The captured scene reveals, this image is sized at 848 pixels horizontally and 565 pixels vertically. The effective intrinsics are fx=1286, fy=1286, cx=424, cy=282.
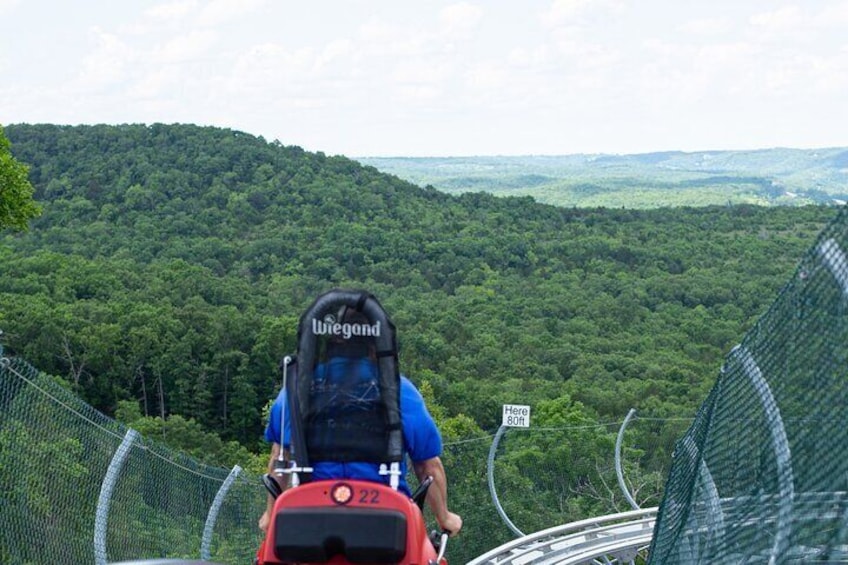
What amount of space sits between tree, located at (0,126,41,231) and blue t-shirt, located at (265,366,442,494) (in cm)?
2245

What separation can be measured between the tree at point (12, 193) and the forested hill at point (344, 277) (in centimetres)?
1566

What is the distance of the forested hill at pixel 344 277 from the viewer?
56.7 metres

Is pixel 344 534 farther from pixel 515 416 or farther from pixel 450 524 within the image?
pixel 515 416

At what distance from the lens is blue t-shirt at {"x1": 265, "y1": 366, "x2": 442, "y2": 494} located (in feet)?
14.4

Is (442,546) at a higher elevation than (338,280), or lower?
higher

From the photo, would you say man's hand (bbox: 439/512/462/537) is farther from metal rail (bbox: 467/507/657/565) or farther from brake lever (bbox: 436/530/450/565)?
metal rail (bbox: 467/507/657/565)

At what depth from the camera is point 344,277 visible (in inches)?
3969

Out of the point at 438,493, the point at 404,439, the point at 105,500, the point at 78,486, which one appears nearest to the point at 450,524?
the point at 438,493

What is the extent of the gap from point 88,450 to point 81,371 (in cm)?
5117

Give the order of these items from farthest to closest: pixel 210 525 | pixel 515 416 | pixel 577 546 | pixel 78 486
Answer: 1. pixel 515 416
2. pixel 577 546
3. pixel 210 525
4. pixel 78 486

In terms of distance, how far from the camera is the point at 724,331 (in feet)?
233

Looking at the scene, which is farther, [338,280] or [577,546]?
[338,280]

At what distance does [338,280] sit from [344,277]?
1861mm

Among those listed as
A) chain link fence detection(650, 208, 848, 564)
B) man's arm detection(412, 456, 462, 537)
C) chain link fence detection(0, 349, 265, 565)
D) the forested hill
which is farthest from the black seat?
the forested hill
